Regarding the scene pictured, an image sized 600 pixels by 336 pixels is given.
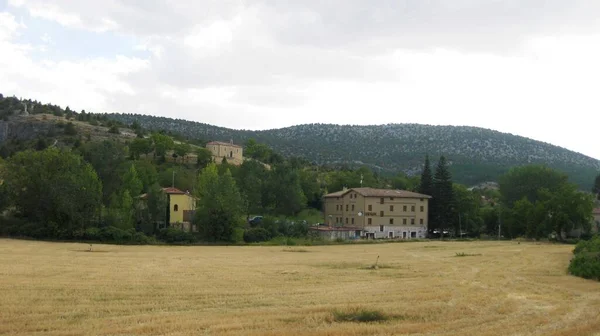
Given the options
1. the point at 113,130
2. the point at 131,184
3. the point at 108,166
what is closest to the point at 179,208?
the point at 131,184

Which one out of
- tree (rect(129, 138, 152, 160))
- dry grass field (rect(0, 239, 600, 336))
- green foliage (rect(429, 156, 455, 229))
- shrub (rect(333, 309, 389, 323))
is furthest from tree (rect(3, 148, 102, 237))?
shrub (rect(333, 309, 389, 323))

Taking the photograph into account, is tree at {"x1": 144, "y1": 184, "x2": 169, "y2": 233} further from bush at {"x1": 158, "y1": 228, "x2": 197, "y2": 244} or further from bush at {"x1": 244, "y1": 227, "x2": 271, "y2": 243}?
bush at {"x1": 244, "y1": 227, "x2": 271, "y2": 243}

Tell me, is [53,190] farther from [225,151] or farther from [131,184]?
[225,151]

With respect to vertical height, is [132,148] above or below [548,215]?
above

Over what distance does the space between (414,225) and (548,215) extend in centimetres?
2228

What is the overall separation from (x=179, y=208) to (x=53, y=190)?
19909 millimetres

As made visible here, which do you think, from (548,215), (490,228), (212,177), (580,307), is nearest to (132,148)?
(212,177)

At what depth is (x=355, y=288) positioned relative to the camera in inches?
1169

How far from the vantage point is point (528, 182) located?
430ft

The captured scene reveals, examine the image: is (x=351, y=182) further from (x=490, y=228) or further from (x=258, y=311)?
(x=258, y=311)

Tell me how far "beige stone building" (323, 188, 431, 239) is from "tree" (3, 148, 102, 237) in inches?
1653

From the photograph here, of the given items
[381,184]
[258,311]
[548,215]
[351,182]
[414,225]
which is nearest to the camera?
[258,311]

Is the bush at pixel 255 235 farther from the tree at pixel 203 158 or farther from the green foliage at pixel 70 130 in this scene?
the green foliage at pixel 70 130

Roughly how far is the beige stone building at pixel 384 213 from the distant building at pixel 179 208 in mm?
25520
